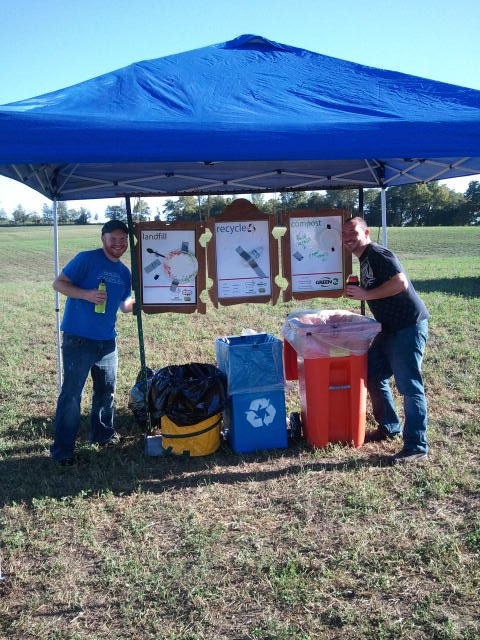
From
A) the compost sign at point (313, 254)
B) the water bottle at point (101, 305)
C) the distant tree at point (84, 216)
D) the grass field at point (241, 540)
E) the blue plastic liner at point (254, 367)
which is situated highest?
the distant tree at point (84, 216)

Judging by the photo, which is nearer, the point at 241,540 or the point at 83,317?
the point at 241,540

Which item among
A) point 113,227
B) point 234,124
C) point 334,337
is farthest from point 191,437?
point 234,124

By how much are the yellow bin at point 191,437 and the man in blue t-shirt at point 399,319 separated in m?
1.29

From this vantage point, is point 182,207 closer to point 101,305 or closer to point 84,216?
point 101,305

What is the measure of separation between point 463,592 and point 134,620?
146cm

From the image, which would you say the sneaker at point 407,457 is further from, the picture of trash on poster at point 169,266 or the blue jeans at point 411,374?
the picture of trash on poster at point 169,266

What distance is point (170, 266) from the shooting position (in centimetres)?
466

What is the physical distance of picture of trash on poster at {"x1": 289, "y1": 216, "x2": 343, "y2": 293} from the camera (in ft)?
15.8

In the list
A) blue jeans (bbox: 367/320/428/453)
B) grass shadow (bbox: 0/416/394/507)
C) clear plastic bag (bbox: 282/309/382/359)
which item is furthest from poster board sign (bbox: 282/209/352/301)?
grass shadow (bbox: 0/416/394/507)

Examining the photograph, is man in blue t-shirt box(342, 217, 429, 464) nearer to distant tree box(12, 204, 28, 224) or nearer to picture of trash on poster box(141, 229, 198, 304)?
picture of trash on poster box(141, 229, 198, 304)

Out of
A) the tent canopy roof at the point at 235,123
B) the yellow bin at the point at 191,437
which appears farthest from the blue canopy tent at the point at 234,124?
the yellow bin at the point at 191,437

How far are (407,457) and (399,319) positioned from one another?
3.14 feet

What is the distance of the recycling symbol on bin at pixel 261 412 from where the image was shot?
14.3 feet

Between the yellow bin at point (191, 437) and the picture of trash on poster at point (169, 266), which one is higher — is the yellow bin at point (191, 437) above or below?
below
